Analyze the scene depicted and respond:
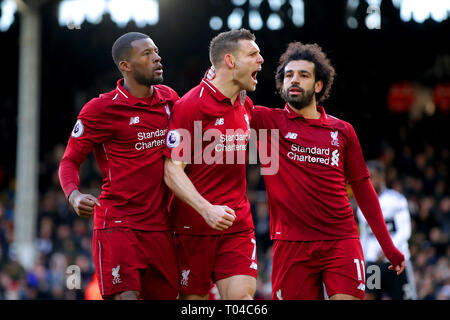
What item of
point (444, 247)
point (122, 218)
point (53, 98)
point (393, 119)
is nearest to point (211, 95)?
point (122, 218)

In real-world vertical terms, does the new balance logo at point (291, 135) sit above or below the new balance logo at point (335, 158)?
above

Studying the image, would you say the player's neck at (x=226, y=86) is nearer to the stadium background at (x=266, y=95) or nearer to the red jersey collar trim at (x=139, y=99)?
the red jersey collar trim at (x=139, y=99)

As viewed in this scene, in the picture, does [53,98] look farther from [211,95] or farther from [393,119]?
[211,95]

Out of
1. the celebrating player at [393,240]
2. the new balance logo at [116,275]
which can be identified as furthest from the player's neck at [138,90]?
the celebrating player at [393,240]

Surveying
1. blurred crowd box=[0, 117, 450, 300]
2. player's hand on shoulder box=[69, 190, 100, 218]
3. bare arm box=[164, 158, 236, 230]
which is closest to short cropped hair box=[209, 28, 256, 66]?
bare arm box=[164, 158, 236, 230]

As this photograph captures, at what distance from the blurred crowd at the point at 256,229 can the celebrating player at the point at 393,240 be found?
2.98 metres

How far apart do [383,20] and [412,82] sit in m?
4.10

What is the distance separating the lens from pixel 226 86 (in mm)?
5828

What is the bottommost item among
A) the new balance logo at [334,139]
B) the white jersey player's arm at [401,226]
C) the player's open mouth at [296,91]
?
the white jersey player's arm at [401,226]

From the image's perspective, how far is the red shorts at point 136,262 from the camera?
5.57 m

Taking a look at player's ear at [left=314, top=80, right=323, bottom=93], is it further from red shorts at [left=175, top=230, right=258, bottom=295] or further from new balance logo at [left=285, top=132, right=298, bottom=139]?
red shorts at [left=175, top=230, right=258, bottom=295]

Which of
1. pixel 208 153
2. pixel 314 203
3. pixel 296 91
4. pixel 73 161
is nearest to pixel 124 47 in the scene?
pixel 73 161

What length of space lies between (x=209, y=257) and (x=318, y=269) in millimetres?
868
